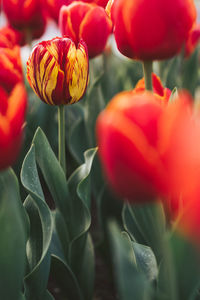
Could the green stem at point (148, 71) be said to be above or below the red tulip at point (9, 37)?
above

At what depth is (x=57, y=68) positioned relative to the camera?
624mm

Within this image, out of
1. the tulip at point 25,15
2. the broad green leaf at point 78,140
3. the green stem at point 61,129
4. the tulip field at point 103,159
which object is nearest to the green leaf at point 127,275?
the tulip field at point 103,159

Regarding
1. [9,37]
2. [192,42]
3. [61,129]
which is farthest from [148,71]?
[192,42]

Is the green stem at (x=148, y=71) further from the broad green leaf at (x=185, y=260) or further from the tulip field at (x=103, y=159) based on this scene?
the broad green leaf at (x=185, y=260)

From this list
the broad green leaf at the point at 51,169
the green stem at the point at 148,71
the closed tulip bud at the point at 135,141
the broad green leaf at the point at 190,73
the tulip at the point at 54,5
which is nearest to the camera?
the closed tulip bud at the point at 135,141

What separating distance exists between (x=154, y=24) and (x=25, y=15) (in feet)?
2.22

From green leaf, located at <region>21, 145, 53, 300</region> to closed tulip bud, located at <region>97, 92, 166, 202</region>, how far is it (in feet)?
0.85

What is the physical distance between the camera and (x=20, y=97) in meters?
0.38

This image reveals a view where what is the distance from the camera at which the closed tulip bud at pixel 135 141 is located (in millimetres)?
333

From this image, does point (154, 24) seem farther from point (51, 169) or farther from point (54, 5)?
point (54, 5)

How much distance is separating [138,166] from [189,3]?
241mm

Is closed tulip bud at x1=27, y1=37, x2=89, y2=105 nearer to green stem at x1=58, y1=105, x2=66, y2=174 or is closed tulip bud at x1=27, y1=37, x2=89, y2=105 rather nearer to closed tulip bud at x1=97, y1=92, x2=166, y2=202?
green stem at x1=58, y1=105, x2=66, y2=174

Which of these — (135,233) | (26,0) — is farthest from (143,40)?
(26,0)

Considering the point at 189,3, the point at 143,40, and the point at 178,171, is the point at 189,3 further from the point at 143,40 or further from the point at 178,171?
the point at 178,171
